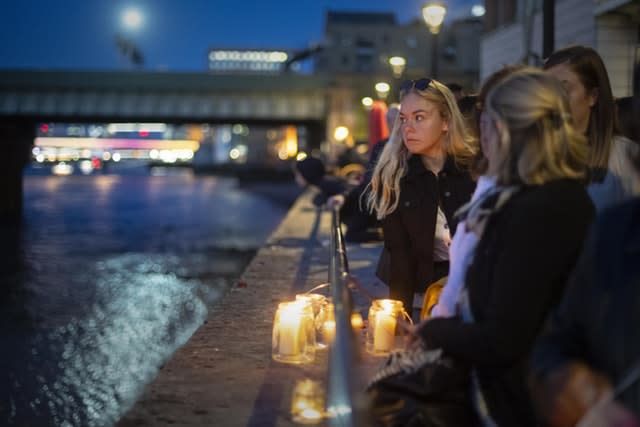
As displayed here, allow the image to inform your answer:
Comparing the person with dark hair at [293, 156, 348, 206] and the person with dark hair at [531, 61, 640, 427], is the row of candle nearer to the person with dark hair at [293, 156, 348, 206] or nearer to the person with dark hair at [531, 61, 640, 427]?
the person with dark hair at [531, 61, 640, 427]

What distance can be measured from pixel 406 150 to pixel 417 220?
1.39ft

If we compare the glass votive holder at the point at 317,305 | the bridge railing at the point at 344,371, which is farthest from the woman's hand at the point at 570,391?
the glass votive holder at the point at 317,305

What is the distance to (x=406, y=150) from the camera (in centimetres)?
513

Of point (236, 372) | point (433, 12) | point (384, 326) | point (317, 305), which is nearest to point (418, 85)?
point (384, 326)

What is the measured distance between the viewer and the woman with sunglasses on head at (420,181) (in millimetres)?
4992

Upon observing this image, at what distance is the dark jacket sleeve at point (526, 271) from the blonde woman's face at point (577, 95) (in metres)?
1.71

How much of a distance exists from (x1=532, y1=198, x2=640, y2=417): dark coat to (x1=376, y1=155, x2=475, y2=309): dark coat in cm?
255

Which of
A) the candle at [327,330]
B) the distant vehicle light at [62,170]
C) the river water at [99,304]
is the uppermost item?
the candle at [327,330]

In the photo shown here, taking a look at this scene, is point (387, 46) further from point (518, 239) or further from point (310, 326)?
point (518, 239)

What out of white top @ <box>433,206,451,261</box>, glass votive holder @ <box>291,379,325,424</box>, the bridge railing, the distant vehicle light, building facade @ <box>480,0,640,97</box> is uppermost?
building facade @ <box>480,0,640,97</box>

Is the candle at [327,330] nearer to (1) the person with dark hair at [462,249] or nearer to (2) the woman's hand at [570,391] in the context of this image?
(1) the person with dark hair at [462,249]

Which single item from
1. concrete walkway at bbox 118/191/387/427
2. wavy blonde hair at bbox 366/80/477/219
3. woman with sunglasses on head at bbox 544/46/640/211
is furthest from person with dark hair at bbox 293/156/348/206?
woman with sunglasses on head at bbox 544/46/640/211

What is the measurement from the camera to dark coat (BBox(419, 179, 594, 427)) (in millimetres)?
2744

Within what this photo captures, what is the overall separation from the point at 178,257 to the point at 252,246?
2.71m
